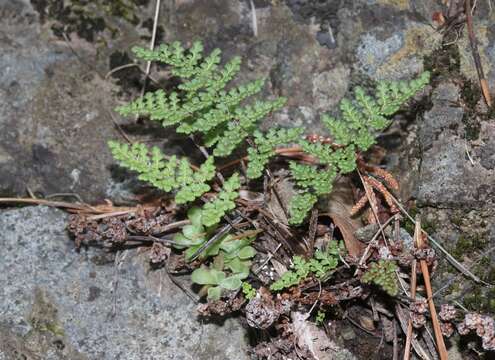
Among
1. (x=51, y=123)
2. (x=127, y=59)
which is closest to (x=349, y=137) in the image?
(x=127, y=59)

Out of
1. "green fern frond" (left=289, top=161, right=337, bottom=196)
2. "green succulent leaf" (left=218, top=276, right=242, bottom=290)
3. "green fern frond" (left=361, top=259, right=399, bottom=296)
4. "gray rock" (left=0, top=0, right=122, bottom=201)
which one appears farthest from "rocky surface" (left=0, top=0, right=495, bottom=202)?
"green fern frond" (left=361, top=259, right=399, bottom=296)

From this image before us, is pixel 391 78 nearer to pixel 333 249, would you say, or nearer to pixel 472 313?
pixel 333 249

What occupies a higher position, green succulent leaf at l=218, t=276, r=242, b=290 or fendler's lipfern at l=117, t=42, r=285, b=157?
fendler's lipfern at l=117, t=42, r=285, b=157

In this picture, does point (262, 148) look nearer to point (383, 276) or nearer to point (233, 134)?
point (233, 134)

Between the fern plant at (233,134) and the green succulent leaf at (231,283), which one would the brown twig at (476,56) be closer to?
the fern plant at (233,134)

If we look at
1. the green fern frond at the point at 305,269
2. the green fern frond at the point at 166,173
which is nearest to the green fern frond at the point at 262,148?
the green fern frond at the point at 166,173

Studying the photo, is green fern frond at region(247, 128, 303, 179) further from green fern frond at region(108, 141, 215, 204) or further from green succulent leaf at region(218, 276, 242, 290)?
green succulent leaf at region(218, 276, 242, 290)
